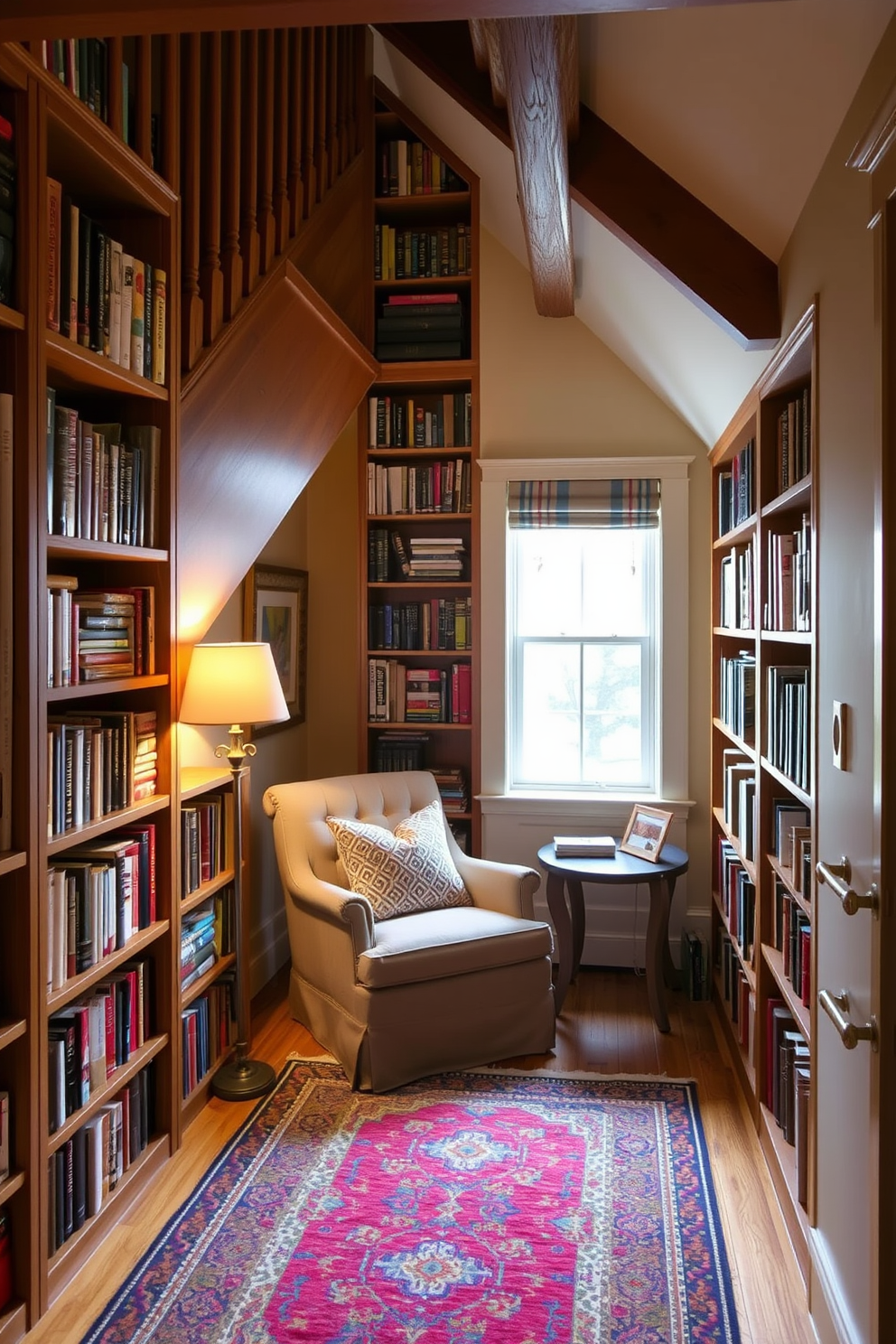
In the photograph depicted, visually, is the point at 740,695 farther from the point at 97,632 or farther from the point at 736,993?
the point at 97,632

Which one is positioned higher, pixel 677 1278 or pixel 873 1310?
pixel 873 1310

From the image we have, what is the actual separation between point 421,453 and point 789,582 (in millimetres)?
2163

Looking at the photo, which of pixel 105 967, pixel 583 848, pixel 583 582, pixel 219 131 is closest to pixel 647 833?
pixel 583 848

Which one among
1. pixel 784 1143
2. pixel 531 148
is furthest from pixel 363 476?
pixel 784 1143

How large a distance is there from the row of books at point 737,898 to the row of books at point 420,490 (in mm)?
1841

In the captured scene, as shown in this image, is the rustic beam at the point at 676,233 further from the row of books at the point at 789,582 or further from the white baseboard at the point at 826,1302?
the white baseboard at the point at 826,1302

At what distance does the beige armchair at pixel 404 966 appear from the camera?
306 cm

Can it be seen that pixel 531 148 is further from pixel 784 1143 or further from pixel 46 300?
pixel 784 1143

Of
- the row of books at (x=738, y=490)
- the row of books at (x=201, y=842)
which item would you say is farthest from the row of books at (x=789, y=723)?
the row of books at (x=201, y=842)

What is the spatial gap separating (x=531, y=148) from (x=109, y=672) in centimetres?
165

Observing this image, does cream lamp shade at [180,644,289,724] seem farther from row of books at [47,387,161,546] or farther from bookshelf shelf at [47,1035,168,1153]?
bookshelf shelf at [47,1035,168,1153]

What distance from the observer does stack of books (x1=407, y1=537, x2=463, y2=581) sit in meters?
4.28

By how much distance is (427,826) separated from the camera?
3705 millimetres

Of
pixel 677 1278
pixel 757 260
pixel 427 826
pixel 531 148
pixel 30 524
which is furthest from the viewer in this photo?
pixel 427 826
